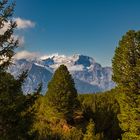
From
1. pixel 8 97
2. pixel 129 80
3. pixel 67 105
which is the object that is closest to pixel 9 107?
pixel 8 97

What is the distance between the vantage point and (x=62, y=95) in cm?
7419

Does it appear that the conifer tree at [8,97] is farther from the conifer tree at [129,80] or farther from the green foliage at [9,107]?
the conifer tree at [129,80]

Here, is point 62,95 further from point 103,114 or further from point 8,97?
point 8,97

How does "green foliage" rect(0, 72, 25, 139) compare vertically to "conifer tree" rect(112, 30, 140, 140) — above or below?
below

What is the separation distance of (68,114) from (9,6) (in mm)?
50569

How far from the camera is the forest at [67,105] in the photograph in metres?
25.6

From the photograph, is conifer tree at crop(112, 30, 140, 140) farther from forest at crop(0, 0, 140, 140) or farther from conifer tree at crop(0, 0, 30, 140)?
conifer tree at crop(0, 0, 30, 140)

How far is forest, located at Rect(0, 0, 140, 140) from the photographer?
25.6m

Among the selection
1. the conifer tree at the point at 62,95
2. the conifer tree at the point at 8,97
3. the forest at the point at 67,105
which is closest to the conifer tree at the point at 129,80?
the forest at the point at 67,105

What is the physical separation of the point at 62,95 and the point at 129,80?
107ft

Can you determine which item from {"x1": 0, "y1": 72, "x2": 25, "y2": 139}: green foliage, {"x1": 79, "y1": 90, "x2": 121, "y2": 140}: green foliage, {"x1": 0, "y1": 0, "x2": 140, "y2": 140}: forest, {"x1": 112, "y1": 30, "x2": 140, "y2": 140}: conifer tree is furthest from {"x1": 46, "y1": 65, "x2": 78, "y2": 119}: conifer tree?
{"x1": 0, "y1": 72, "x2": 25, "y2": 139}: green foliage

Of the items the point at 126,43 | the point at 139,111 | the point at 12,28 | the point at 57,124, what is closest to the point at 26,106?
the point at 12,28

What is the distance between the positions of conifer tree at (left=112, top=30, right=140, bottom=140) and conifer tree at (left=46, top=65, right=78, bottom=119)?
2997 centimetres

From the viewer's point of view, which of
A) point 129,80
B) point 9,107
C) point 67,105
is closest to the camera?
point 9,107
